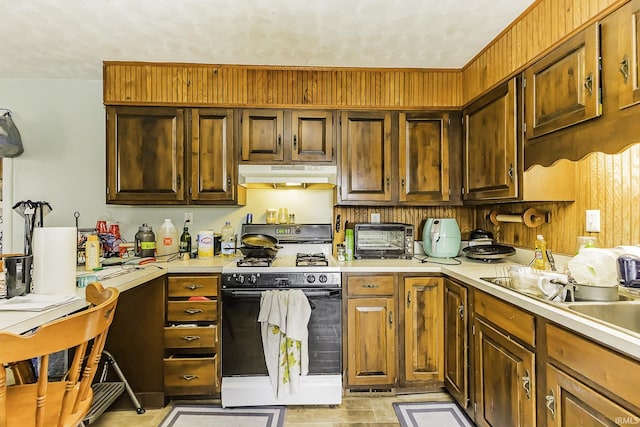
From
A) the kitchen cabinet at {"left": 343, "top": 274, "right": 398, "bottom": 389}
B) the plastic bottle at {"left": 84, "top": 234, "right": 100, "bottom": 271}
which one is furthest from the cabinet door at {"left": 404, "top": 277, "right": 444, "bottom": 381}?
the plastic bottle at {"left": 84, "top": 234, "right": 100, "bottom": 271}

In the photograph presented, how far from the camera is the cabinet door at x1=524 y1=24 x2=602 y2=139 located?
1432 mm

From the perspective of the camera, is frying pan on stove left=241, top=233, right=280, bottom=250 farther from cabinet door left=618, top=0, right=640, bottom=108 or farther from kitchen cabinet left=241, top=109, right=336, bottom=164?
cabinet door left=618, top=0, right=640, bottom=108

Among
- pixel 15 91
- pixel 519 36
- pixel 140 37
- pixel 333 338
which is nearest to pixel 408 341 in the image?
pixel 333 338

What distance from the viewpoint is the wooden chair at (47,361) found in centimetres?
81

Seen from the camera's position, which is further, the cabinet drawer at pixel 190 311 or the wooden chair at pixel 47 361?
the cabinet drawer at pixel 190 311

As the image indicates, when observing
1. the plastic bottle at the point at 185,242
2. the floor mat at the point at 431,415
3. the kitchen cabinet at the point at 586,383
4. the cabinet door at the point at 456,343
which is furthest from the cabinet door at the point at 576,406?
the plastic bottle at the point at 185,242

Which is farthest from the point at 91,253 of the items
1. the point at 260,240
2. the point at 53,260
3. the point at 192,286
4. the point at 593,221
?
the point at 593,221

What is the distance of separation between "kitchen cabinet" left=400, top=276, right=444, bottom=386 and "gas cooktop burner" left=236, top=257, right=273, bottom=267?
3.19ft

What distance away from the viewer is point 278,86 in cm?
260

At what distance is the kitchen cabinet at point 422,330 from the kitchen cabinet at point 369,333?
91mm

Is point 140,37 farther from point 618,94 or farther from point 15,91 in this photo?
point 618,94

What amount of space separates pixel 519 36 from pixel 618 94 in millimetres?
859

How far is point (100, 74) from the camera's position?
108 inches

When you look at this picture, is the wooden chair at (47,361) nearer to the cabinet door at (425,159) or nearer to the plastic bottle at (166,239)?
the plastic bottle at (166,239)
